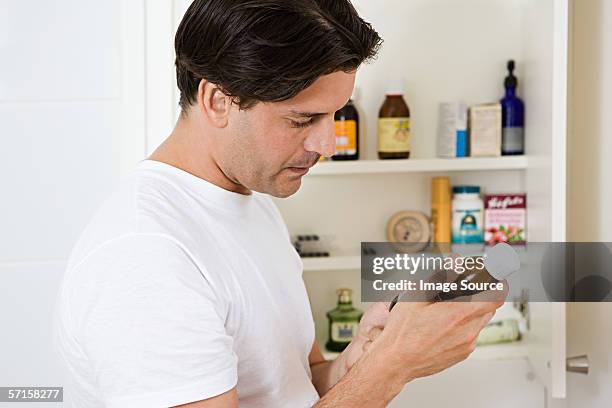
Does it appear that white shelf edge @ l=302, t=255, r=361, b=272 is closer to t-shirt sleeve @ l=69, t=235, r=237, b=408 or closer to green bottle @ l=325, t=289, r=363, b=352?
green bottle @ l=325, t=289, r=363, b=352

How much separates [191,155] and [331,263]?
51 cm

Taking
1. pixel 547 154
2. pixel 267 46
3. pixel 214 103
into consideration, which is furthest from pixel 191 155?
pixel 547 154

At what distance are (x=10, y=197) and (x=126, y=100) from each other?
27 cm

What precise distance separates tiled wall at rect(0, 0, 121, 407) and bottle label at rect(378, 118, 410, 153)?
1.56 feet

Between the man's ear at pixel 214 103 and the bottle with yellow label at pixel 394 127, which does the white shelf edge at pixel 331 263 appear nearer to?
the bottle with yellow label at pixel 394 127

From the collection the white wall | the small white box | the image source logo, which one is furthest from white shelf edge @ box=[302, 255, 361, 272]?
the white wall

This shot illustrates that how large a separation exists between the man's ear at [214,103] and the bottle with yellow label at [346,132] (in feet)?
1.63

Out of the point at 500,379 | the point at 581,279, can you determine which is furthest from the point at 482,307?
the point at 500,379

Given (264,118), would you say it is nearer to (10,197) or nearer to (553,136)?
(553,136)

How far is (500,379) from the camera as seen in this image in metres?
1.43

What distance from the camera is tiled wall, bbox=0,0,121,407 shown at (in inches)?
51.3

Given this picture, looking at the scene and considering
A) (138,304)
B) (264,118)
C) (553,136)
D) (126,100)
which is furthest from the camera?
(126,100)

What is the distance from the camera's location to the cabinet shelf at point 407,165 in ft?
4.33

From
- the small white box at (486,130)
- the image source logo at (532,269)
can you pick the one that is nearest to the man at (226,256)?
the image source logo at (532,269)
